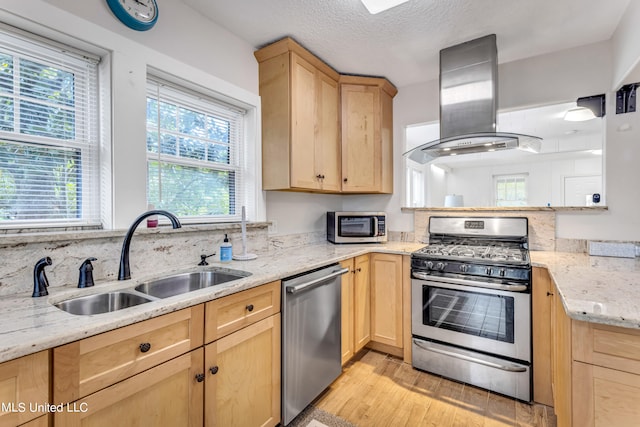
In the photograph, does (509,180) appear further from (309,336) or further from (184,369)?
(184,369)

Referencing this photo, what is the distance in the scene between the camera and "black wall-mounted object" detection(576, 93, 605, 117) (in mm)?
2141

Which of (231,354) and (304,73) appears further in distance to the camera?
(304,73)

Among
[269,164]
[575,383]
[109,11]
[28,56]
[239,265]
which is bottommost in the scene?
[575,383]

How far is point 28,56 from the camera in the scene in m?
1.30

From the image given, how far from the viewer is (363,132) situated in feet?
8.95

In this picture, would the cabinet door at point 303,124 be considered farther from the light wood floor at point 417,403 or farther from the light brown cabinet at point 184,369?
the light wood floor at point 417,403

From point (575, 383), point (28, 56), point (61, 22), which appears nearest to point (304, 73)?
point (61, 22)

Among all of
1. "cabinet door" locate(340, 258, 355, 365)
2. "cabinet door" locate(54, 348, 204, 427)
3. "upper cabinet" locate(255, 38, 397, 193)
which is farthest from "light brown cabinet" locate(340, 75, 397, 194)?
"cabinet door" locate(54, 348, 204, 427)

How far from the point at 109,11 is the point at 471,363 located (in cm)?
296

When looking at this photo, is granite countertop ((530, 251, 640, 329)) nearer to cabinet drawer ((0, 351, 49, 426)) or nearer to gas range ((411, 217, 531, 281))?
gas range ((411, 217, 531, 281))

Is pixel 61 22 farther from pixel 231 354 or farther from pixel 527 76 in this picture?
pixel 527 76

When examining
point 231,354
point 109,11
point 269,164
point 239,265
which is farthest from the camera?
point 269,164

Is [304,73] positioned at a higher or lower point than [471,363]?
higher

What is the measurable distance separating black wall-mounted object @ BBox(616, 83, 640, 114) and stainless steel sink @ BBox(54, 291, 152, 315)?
3.14m
